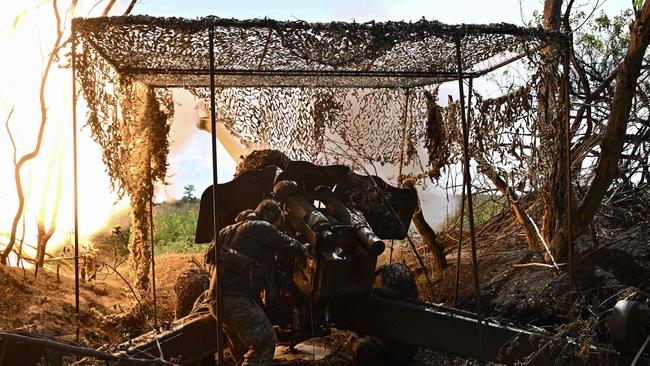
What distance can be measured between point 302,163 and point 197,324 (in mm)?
1855

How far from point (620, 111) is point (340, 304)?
3.53 metres

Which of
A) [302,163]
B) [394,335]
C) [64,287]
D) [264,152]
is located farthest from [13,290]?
[394,335]

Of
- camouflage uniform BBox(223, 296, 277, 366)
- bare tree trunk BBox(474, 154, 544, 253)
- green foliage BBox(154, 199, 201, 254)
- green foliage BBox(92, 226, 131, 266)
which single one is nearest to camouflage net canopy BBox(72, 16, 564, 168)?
bare tree trunk BBox(474, 154, 544, 253)

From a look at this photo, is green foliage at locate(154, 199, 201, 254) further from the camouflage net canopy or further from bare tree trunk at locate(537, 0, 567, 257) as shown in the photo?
bare tree trunk at locate(537, 0, 567, 257)

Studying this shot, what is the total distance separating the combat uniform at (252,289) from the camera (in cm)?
588

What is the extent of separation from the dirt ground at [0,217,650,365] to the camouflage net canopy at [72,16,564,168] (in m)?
1.79

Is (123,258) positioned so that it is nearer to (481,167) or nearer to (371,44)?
(481,167)

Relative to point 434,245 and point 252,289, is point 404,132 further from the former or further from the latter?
point 252,289

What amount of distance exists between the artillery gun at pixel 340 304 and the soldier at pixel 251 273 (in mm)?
282

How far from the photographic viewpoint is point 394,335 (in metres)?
6.39

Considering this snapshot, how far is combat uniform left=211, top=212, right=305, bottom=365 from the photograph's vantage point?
231 inches

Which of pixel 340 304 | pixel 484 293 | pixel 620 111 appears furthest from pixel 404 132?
pixel 340 304

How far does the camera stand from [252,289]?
607cm

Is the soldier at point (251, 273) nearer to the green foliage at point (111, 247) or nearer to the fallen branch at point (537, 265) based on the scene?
the fallen branch at point (537, 265)
